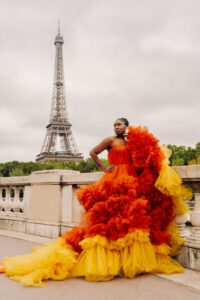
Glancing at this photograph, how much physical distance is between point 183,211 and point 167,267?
0.70m

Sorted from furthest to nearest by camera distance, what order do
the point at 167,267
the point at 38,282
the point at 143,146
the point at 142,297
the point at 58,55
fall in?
1. the point at 58,55
2. the point at 143,146
3. the point at 167,267
4. the point at 38,282
5. the point at 142,297

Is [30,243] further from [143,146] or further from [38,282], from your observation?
[143,146]

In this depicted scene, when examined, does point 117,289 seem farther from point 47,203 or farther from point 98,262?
point 47,203

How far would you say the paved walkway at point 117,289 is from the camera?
2961 millimetres

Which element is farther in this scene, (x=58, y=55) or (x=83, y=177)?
(x=58, y=55)

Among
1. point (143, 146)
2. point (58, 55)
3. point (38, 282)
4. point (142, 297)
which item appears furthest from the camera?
point (58, 55)

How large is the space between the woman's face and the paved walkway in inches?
71.1

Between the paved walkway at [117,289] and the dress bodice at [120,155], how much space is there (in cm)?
139


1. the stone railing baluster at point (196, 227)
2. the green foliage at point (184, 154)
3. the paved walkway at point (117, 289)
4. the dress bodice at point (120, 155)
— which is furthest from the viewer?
the green foliage at point (184, 154)

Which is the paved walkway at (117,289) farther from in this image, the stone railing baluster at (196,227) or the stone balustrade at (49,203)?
the stone balustrade at (49,203)

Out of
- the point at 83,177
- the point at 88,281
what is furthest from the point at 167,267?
the point at 83,177

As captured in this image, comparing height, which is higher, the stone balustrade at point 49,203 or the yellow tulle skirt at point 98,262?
the stone balustrade at point 49,203

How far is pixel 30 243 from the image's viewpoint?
5.68 meters

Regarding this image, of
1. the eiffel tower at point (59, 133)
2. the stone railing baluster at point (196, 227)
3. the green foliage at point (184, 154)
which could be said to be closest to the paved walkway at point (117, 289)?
the stone railing baluster at point (196, 227)
